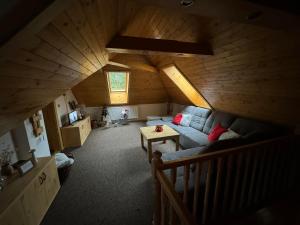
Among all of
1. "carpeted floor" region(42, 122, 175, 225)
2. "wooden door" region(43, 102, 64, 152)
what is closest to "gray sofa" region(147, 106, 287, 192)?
"carpeted floor" region(42, 122, 175, 225)

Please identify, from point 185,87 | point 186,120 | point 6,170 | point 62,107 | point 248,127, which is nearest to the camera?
point 6,170

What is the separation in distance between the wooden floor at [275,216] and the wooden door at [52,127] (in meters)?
3.51

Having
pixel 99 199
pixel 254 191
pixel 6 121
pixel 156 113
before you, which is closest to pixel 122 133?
pixel 156 113

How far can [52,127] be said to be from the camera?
336 cm

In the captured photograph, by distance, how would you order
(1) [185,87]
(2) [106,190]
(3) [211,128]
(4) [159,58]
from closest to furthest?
(2) [106,190] → (3) [211,128] → (4) [159,58] → (1) [185,87]

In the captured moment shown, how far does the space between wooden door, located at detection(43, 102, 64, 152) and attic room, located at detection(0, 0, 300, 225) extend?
24 mm

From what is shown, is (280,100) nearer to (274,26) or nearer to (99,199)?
(274,26)

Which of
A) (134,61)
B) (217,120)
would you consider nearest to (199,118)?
(217,120)

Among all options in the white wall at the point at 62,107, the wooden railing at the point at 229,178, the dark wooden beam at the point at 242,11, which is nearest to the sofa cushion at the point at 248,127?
the wooden railing at the point at 229,178

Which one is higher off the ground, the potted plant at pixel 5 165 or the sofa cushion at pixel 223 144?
the sofa cushion at pixel 223 144

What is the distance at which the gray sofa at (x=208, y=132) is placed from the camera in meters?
1.61

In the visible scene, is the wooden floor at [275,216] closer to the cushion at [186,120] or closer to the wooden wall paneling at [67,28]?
the wooden wall paneling at [67,28]

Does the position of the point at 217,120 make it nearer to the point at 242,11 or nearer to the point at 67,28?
the point at 242,11

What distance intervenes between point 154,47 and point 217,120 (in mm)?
2287
